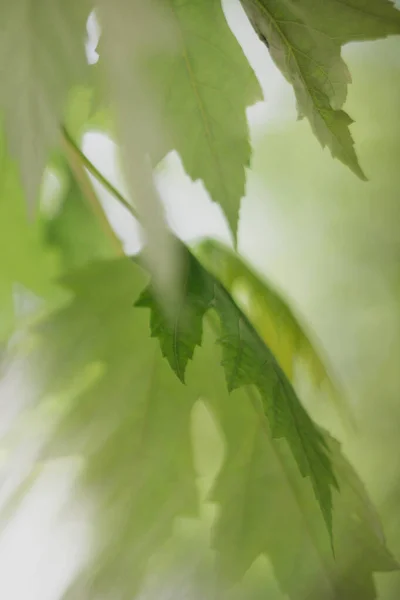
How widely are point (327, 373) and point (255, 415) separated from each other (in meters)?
0.06

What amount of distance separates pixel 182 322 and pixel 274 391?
0.07 metres

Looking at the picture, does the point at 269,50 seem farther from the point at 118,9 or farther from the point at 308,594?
the point at 308,594

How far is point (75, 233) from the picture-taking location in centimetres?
30

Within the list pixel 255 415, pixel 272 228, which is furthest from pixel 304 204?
pixel 255 415

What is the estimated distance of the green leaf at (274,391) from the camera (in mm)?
302

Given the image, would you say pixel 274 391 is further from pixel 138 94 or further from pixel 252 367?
pixel 138 94

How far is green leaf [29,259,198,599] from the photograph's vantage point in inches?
11.2

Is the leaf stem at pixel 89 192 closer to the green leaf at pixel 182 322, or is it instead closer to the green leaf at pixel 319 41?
the green leaf at pixel 182 322

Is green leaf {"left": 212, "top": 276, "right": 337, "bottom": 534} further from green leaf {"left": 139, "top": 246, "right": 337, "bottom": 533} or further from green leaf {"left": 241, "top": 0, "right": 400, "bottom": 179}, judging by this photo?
green leaf {"left": 241, "top": 0, "right": 400, "bottom": 179}

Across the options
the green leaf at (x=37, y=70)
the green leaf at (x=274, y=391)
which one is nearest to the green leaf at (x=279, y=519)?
the green leaf at (x=274, y=391)

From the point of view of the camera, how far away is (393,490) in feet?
1.12

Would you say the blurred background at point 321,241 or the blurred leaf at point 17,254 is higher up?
the blurred leaf at point 17,254

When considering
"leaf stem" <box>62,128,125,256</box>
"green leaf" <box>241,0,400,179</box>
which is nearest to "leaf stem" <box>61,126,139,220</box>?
"leaf stem" <box>62,128,125,256</box>

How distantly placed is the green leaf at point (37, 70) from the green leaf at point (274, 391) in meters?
0.13
